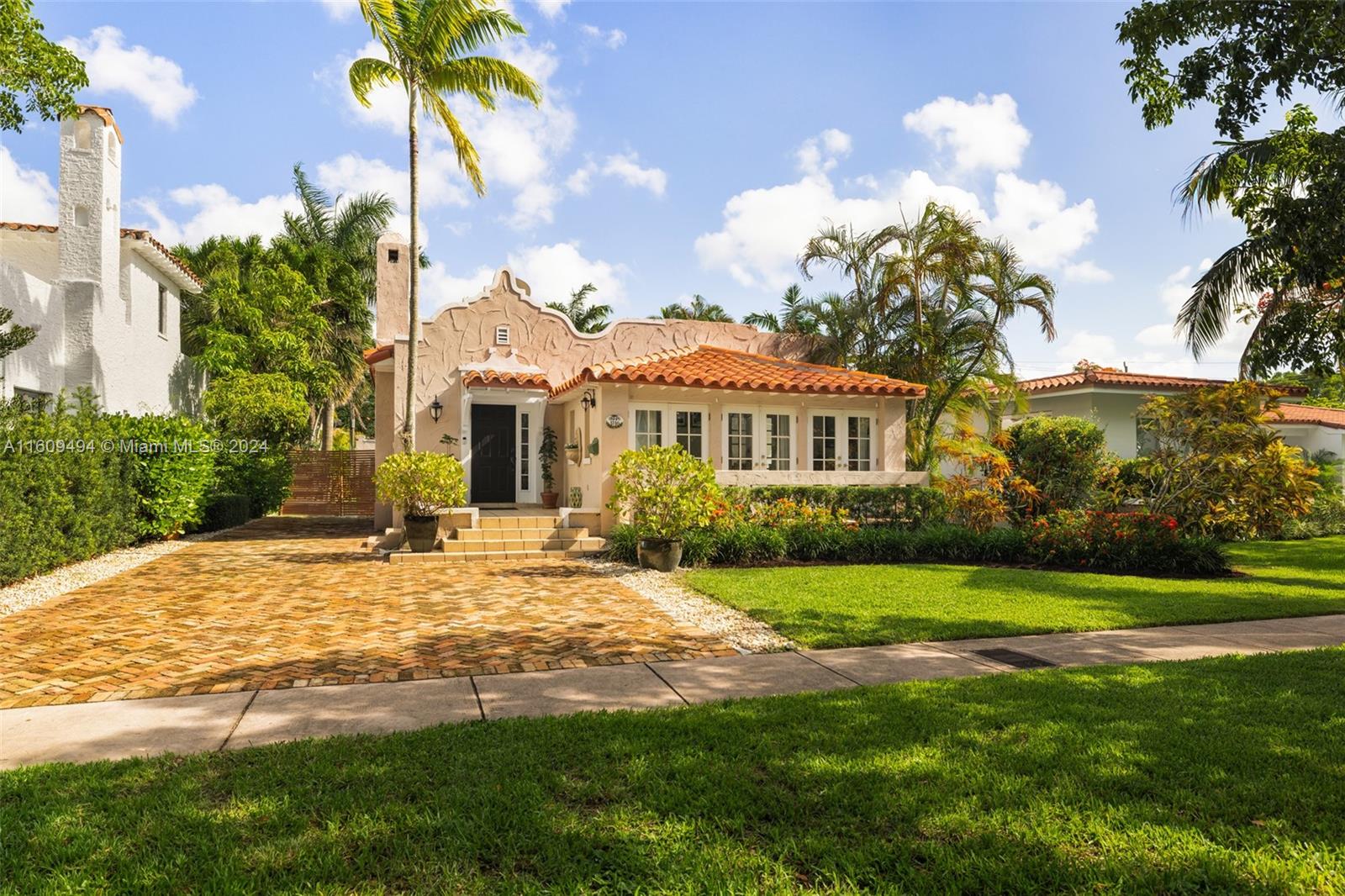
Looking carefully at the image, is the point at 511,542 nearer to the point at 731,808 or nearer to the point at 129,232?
the point at 731,808

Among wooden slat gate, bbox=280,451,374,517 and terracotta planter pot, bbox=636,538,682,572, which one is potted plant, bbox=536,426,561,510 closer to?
terracotta planter pot, bbox=636,538,682,572

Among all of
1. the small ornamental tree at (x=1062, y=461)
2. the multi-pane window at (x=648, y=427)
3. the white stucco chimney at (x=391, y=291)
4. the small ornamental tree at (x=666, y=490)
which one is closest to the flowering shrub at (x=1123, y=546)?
the small ornamental tree at (x=1062, y=461)

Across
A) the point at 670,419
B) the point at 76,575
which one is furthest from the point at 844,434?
the point at 76,575

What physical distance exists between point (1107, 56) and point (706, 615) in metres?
8.26

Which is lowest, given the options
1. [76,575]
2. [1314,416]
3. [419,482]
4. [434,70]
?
[76,575]

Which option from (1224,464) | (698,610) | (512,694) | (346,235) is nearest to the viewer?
(512,694)

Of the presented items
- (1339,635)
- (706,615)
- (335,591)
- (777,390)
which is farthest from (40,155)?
(1339,635)

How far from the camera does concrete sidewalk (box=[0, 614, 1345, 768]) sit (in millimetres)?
4387

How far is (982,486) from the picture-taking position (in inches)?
595

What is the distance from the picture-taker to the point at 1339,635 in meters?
7.52

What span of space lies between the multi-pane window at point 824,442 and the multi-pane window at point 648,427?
352 centimetres

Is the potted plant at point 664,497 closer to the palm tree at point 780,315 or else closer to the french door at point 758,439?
the french door at point 758,439

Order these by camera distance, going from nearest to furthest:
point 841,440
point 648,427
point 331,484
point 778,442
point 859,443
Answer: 1. point 648,427
2. point 778,442
3. point 841,440
4. point 859,443
5. point 331,484

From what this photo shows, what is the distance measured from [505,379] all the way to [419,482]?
142 inches
